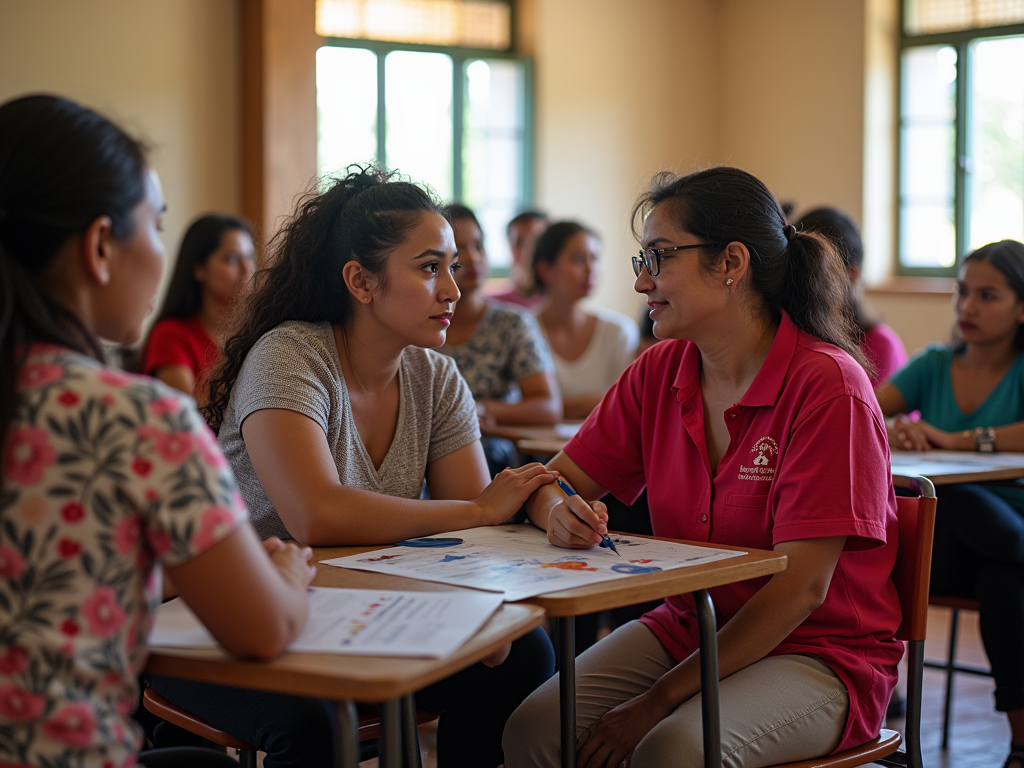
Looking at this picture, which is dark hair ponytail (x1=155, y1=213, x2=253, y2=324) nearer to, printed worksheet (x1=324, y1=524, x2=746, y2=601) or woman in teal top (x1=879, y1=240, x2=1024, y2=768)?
woman in teal top (x1=879, y1=240, x2=1024, y2=768)

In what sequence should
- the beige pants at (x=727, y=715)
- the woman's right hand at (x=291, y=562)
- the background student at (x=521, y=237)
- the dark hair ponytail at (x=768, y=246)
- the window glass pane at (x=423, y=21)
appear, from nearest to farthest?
the woman's right hand at (x=291, y=562)
the beige pants at (x=727, y=715)
the dark hair ponytail at (x=768, y=246)
the background student at (x=521, y=237)
the window glass pane at (x=423, y=21)

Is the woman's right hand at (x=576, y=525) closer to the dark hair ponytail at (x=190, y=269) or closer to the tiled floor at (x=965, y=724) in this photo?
the tiled floor at (x=965, y=724)

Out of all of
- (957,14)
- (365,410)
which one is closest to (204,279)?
(365,410)

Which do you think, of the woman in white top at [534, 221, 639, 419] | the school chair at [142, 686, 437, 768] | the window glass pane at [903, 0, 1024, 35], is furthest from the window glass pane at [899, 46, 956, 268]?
the school chair at [142, 686, 437, 768]

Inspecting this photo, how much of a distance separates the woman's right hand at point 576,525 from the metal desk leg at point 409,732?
32 centimetres

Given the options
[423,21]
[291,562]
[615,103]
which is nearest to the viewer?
[291,562]

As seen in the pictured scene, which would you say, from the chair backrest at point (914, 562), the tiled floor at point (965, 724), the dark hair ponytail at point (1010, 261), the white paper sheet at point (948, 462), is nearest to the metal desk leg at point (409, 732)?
the chair backrest at point (914, 562)

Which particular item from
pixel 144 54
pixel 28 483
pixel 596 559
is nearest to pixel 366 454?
pixel 596 559

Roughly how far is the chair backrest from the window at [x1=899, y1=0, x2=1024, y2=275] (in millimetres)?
4878

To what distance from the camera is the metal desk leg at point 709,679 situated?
55.3 inches

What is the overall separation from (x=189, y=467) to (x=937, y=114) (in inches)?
256

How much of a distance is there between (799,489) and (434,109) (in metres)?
5.56

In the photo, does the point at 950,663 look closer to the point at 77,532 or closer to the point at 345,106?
the point at 77,532

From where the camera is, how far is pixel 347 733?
105 centimetres
